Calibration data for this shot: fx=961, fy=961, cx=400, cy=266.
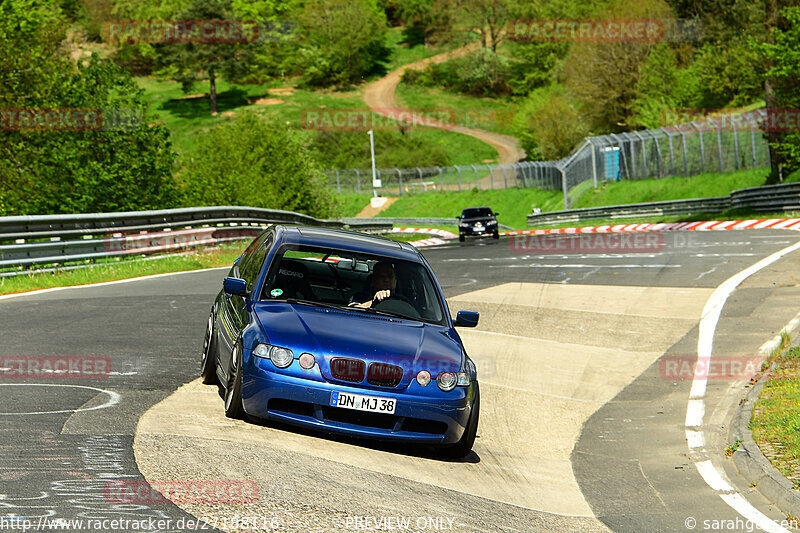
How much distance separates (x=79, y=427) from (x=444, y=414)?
270 centimetres

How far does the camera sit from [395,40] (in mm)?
154500

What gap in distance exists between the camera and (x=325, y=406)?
7.06 metres

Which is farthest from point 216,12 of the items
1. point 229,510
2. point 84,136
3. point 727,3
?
point 229,510

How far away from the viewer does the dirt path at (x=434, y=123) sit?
104m

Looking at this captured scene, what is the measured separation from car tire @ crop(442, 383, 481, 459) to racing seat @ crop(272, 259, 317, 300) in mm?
1728

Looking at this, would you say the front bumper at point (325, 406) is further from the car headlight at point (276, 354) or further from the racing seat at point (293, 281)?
the racing seat at point (293, 281)

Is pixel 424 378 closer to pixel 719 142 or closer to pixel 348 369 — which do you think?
pixel 348 369

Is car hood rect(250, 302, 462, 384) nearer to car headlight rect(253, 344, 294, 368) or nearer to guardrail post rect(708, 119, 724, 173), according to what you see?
car headlight rect(253, 344, 294, 368)

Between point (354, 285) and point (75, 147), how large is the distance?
2373cm

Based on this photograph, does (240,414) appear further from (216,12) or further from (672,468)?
(216,12)
